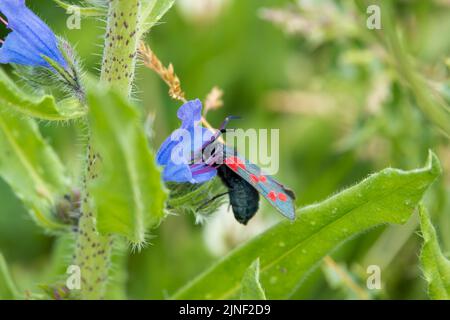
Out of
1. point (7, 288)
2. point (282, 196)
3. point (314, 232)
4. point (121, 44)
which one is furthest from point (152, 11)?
point (7, 288)

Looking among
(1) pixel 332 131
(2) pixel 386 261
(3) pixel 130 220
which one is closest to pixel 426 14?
(1) pixel 332 131

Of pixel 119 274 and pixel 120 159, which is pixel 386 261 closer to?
pixel 119 274

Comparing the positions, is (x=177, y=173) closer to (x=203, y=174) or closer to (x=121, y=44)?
(x=203, y=174)

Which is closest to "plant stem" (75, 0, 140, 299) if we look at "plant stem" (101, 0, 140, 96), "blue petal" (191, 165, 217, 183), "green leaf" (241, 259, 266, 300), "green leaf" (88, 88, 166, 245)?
"plant stem" (101, 0, 140, 96)

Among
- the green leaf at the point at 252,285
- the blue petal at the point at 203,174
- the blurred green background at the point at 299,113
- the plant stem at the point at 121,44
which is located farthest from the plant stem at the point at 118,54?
the blurred green background at the point at 299,113

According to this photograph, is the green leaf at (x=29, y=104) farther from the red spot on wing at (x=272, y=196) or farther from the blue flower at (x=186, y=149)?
the red spot on wing at (x=272, y=196)

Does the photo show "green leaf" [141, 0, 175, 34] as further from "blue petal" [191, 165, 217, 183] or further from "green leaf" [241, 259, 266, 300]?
"green leaf" [241, 259, 266, 300]
